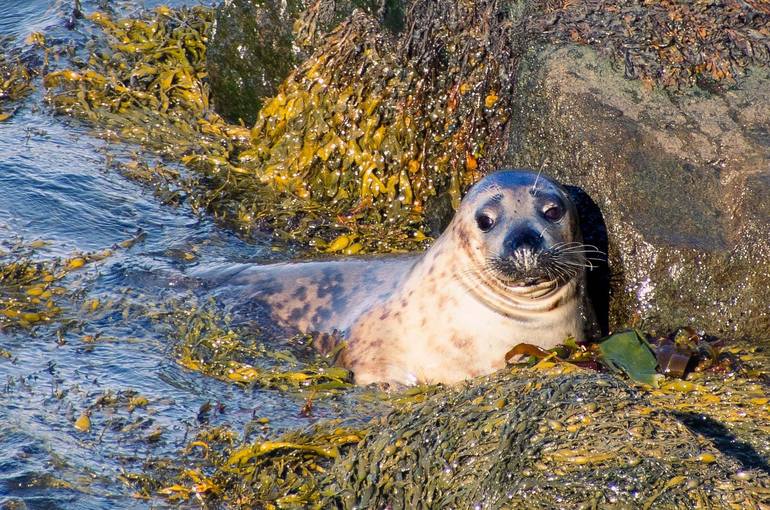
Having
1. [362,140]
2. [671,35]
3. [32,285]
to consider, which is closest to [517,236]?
[671,35]

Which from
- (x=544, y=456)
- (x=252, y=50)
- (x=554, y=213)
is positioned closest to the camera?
(x=544, y=456)

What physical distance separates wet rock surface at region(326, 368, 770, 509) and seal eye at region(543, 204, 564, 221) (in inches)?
51.1

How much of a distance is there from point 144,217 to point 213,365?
172cm

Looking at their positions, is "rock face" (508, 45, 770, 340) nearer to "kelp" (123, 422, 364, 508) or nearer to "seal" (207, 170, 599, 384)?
"seal" (207, 170, 599, 384)

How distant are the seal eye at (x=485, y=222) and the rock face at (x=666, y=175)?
0.57 meters

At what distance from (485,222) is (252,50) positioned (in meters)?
2.96

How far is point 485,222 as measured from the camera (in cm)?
521

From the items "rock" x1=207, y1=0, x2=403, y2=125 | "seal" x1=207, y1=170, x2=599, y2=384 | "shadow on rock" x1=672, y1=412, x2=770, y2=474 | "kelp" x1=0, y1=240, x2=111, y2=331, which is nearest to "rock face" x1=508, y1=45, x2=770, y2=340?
"seal" x1=207, y1=170, x2=599, y2=384

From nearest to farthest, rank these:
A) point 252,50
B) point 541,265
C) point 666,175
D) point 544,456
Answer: point 544,456
point 541,265
point 666,175
point 252,50

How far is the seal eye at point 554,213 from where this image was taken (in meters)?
5.18

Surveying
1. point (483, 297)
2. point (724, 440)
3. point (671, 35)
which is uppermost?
point (671, 35)

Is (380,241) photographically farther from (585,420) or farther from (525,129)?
(585,420)

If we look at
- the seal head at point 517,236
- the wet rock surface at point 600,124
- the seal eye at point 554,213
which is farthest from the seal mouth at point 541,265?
the wet rock surface at point 600,124

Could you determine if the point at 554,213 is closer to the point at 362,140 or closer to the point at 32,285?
the point at 362,140
